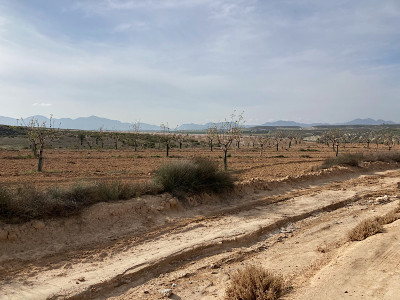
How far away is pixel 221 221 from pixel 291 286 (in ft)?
14.1

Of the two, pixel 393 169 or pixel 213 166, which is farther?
pixel 393 169

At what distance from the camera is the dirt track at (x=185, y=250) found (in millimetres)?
5719

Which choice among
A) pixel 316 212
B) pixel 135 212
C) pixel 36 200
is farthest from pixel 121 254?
pixel 316 212

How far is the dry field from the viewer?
18.6ft

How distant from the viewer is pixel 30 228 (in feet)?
25.2

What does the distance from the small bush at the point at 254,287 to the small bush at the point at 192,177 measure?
603 cm

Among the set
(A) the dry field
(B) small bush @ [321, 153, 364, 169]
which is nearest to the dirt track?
(A) the dry field

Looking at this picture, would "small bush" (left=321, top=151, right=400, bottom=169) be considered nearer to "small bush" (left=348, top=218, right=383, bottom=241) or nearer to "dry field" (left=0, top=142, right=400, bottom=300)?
"dry field" (left=0, top=142, right=400, bottom=300)

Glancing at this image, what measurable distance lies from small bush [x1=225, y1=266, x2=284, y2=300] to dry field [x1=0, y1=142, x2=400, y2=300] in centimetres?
29

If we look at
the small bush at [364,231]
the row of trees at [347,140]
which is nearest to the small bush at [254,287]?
the small bush at [364,231]

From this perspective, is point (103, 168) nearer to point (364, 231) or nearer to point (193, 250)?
point (193, 250)

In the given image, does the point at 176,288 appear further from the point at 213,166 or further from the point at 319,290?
the point at 213,166

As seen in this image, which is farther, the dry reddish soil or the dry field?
the dry reddish soil

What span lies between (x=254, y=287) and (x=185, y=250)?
2640 millimetres
